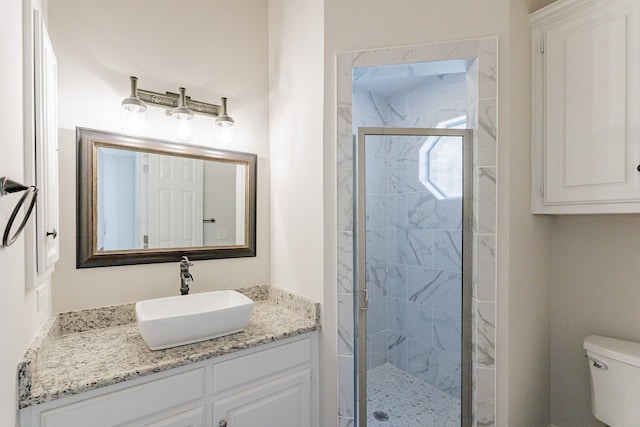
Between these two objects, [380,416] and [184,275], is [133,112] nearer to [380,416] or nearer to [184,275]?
[184,275]

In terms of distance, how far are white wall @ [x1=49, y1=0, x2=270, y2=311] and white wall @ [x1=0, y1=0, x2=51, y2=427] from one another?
539 mm

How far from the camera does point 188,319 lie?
→ 53.4 inches

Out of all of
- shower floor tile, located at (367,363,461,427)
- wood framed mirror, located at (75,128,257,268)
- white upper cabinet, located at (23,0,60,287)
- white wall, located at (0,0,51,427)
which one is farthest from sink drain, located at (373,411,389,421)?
white upper cabinet, located at (23,0,60,287)

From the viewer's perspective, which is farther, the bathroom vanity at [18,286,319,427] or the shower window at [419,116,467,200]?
the shower window at [419,116,467,200]

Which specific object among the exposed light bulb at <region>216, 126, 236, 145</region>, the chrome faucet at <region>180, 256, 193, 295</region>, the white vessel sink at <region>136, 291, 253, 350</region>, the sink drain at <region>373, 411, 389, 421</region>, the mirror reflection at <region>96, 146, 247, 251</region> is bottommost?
the sink drain at <region>373, 411, 389, 421</region>

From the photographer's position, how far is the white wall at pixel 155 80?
5.03ft

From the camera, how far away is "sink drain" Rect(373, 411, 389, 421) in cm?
172


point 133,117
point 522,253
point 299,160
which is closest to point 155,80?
point 133,117

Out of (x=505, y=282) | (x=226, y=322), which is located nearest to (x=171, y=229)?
(x=226, y=322)

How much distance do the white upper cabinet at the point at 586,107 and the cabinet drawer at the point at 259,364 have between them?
1.43m

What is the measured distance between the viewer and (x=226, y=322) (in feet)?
4.84

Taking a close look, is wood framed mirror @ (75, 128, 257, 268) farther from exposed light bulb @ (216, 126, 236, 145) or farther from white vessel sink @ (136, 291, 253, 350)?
white vessel sink @ (136, 291, 253, 350)

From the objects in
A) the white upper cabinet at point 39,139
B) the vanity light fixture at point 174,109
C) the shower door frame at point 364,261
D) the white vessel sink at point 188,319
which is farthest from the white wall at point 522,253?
the white upper cabinet at point 39,139

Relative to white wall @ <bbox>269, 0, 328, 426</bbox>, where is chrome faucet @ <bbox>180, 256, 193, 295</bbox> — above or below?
below
